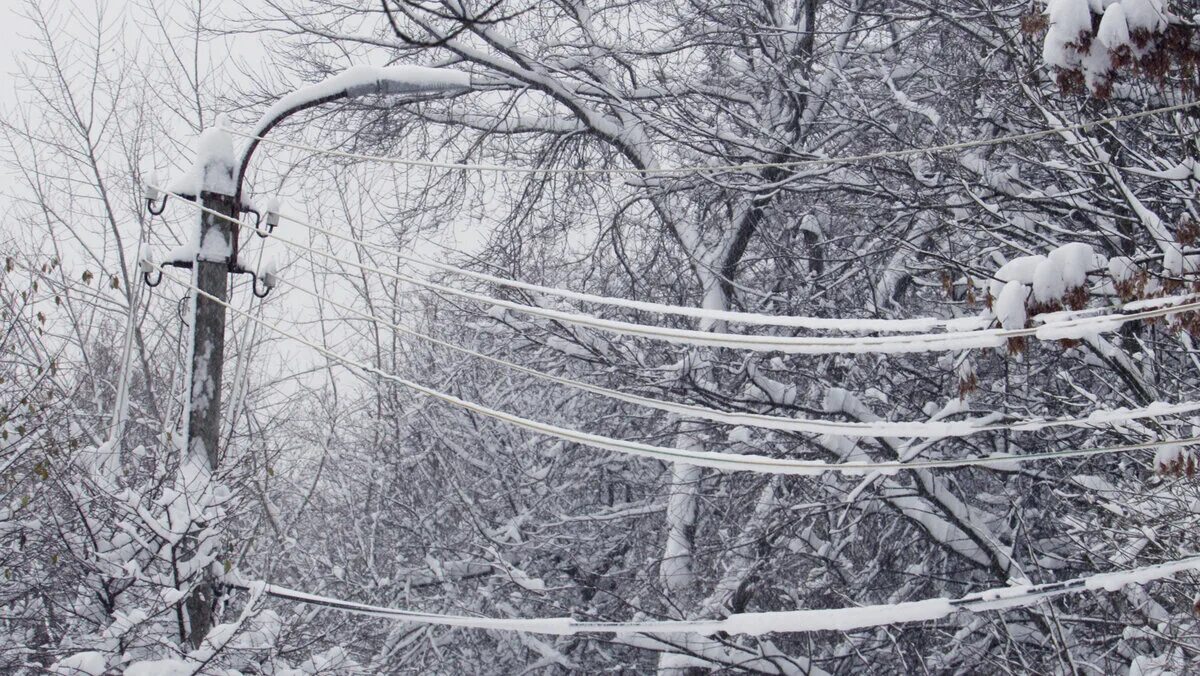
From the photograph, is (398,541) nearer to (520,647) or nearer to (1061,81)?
(520,647)

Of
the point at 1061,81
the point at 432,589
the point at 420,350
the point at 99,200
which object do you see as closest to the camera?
the point at 1061,81

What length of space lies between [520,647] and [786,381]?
6397 millimetres

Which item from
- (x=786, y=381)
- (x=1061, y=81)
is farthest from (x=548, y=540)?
(x=1061, y=81)

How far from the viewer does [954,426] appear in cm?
336

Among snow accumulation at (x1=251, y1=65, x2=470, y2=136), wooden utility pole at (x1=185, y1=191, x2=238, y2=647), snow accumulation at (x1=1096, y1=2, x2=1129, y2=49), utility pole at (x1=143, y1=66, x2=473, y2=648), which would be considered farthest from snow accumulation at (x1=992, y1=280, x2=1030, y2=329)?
wooden utility pole at (x1=185, y1=191, x2=238, y2=647)

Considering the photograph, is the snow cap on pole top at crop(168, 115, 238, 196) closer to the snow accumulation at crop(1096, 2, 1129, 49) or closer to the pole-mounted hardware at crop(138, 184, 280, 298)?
the pole-mounted hardware at crop(138, 184, 280, 298)

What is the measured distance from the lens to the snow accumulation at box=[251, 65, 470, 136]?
17.4 ft

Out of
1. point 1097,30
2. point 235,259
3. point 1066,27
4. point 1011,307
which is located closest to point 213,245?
point 235,259

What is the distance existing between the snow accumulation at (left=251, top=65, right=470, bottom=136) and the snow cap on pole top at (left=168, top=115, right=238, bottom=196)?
20 cm

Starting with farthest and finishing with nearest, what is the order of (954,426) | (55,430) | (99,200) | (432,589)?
1. (99,200)
2. (432,589)
3. (55,430)
4. (954,426)

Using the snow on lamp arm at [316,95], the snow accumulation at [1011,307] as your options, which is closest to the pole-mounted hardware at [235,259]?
the snow on lamp arm at [316,95]

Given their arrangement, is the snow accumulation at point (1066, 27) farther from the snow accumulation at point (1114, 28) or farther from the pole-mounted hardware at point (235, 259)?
the pole-mounted hardware at point (235, 259)

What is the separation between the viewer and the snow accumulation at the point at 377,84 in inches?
209

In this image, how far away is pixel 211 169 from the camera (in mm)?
5629
